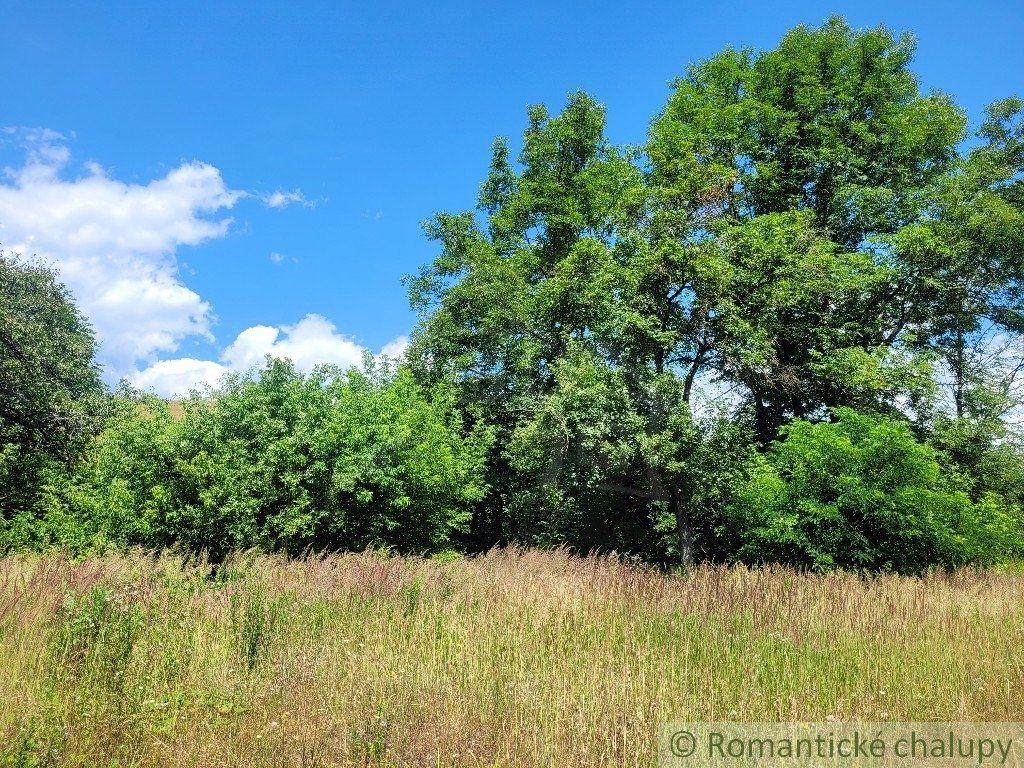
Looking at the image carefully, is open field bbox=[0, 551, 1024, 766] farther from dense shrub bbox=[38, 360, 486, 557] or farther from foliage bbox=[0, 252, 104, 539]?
foliage bbox=[0, 252, 104, 539]

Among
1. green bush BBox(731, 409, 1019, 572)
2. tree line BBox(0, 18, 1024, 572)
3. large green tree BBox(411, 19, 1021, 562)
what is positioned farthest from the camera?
large green tree BBox(411, 19, 1021, 562)

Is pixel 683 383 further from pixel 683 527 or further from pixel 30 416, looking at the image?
pixel 30 416

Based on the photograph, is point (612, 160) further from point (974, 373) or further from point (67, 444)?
point (67, 444)

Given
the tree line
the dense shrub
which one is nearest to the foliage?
the tree line

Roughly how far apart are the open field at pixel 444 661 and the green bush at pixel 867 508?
4.08 meters

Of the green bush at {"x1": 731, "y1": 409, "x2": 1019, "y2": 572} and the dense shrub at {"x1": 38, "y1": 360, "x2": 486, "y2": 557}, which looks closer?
the green bush at {"x1": 731, "y1": 409, "x2": 1019, "y2": 572}

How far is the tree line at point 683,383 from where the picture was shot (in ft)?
45.6

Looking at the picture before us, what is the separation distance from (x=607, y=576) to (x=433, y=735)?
16.3 ft

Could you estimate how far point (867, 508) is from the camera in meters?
11.9

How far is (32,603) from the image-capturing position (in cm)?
554

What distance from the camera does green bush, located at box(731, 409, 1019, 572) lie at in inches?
460

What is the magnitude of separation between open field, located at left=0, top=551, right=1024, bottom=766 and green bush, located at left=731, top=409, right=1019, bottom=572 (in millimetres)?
4078

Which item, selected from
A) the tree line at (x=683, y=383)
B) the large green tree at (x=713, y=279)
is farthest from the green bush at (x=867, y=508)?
the large green tree at (x=713, y=279)

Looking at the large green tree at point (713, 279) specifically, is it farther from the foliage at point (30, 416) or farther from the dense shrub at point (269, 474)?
the foliage at point (30, 416)
